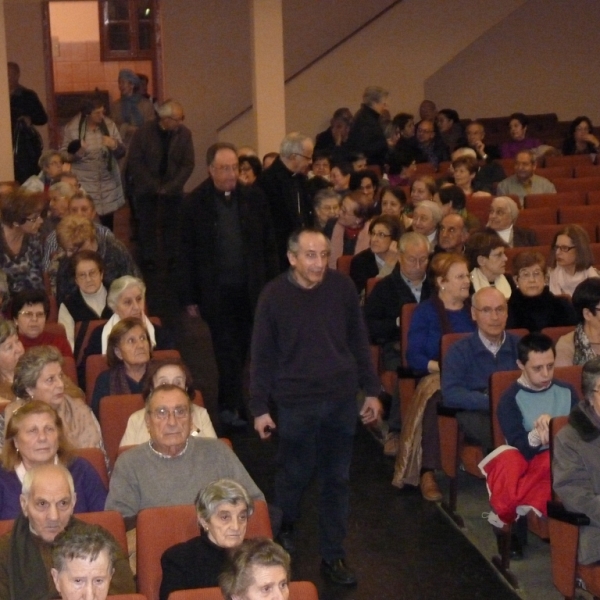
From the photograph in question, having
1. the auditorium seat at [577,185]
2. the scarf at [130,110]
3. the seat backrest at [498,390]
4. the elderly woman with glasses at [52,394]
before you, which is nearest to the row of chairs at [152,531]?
the elderly woman with glasses at [52,394]

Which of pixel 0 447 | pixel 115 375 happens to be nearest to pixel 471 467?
pixel 115 375

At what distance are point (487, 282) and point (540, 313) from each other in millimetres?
355

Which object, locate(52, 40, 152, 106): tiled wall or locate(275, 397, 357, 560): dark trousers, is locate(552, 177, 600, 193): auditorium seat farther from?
locate(52, 40, 152, 106): tiled wall

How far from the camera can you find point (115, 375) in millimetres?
4711

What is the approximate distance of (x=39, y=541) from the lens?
3285mm

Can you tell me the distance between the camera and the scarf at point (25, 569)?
126 inches

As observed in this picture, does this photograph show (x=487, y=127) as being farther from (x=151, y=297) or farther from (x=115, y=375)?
(x=115, y=375)

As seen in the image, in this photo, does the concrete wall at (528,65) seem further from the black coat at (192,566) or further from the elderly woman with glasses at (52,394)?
the black coat at (192,566)

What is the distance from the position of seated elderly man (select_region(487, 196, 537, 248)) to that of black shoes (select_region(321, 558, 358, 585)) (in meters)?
3.04

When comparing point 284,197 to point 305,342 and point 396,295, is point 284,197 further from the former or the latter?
point 305,342

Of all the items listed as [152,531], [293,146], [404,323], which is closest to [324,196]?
[293,146]

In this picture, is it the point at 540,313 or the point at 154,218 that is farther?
the point at 154,218

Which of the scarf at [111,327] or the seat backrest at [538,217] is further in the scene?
the seat backrest at [538,217]

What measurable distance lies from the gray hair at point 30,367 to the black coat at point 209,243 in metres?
1.68
